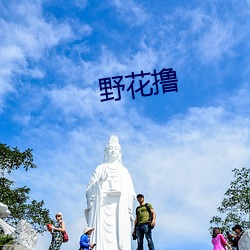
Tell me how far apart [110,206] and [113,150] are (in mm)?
1761

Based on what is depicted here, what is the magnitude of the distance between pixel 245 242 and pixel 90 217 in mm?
5709

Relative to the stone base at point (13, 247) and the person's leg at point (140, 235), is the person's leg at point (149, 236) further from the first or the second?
the stone base at point (13, 247)

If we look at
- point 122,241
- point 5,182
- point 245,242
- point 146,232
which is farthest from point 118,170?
point 5,182

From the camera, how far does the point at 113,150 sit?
14.7m

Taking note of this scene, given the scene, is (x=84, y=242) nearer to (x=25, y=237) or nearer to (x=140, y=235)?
(x=140, y=235)

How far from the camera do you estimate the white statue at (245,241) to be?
9.43m

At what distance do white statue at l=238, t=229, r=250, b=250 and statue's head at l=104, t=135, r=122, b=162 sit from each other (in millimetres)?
5878

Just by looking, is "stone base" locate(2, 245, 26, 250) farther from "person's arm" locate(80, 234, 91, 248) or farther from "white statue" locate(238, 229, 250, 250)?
"white statue" locate(238, 229, 250, 250)

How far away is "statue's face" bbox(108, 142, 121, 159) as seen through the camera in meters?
14.7

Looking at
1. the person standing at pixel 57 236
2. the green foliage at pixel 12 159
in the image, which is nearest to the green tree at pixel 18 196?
the green foliage at pixel 12 159

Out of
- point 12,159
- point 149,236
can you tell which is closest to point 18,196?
point 12,159

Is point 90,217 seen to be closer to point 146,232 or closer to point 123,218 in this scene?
point 123,218

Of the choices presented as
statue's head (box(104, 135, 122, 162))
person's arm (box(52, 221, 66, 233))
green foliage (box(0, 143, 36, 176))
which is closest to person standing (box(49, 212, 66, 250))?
person's arm (box(52, 221, 66, 233))

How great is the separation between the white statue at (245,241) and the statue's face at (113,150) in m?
5.88
